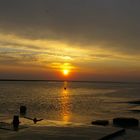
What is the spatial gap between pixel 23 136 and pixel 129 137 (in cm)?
743

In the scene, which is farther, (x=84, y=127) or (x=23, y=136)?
(x=84, y=127)

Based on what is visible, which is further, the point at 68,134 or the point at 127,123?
the point at 127,123

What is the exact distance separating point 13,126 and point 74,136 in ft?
20.1

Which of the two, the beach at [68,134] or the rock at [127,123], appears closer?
the beach at [68,134]

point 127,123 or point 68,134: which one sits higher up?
point 68,134

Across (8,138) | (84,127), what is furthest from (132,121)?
(8,138)

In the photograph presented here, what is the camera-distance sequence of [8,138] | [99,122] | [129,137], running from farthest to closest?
[99,122] < [129,137] < [8,138]

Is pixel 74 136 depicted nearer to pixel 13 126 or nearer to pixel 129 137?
pixel 129 137


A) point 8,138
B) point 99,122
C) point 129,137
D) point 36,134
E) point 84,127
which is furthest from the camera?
point 99,122

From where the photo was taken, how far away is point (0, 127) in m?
22.8

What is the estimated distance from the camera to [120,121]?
2944 centimetres

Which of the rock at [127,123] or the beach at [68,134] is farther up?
the beach at [68,134]

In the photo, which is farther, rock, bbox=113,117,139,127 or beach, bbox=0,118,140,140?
rock, bbox=113,117,139,127

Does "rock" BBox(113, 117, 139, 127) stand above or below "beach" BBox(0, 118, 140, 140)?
below
